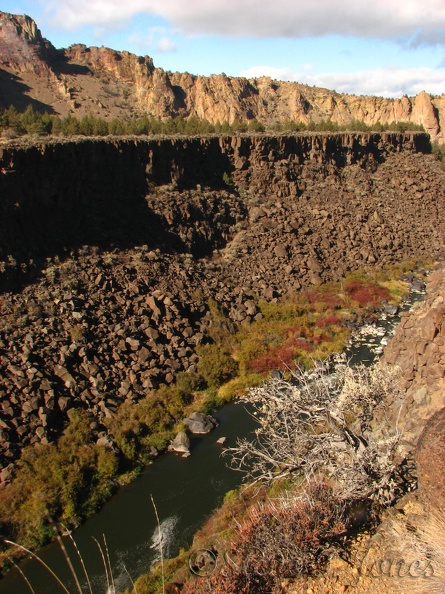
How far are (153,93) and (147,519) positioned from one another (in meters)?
65.8

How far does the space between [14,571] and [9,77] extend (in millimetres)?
66920

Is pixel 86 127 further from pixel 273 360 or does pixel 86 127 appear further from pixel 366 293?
pixel 366 293

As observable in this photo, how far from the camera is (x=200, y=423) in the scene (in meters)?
21.0

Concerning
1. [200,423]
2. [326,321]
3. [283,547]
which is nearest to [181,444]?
[200,423]

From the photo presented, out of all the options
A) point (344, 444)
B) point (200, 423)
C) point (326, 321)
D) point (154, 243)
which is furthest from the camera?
point (154, 243)

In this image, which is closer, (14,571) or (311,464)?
(311,464)

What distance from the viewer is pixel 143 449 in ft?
64.5

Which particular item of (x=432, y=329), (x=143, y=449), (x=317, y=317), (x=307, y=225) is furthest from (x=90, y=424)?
(x=307, y=225)

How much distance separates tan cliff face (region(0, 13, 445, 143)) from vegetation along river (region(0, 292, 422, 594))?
184 ft

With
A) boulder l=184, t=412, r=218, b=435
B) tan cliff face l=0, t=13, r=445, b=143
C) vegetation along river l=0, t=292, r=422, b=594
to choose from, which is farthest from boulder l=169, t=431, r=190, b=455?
tan cliff face l=0, t=13, r=445, b=143

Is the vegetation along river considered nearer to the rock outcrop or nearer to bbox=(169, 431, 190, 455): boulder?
bbox=(169, 431, 190, 455): boulder

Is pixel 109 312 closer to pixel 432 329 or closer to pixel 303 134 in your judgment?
pixel 432 329

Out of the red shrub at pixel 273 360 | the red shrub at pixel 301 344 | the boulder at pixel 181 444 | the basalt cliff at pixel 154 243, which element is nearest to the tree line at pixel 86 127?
the basalt cliff at pixel 154 243

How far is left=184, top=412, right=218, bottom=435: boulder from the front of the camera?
20812mm
